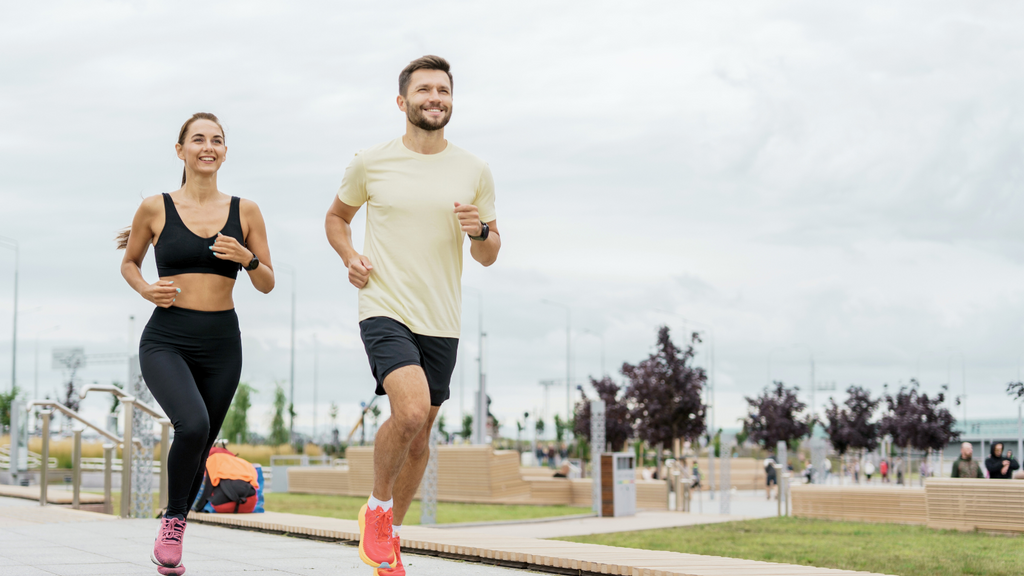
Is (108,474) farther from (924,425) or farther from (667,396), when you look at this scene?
(924,425)

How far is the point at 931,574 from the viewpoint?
9.41 metres

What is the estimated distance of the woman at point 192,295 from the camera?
4.58 metres

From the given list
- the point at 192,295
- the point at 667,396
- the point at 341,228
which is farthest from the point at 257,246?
the point at 667,396

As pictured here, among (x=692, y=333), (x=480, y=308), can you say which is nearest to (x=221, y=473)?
(x=692, y=333)

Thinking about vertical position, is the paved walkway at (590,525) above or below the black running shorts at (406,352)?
below

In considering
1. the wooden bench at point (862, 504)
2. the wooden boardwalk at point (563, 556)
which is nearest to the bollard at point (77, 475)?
the wooden boardwalk at point (563, 556)

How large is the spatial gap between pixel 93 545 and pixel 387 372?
3582mm

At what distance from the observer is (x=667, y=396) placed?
131ft

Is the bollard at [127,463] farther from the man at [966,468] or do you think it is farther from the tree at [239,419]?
the tree at [239,419]

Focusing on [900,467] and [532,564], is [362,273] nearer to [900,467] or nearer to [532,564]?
[532,564]

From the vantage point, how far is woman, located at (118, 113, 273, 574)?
4.58m

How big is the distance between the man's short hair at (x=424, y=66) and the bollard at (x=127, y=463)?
6.99 meters

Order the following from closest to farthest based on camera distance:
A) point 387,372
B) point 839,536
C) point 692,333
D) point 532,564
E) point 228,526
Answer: point 387,372
point 532,564
point 228,526
point 839,536
point 692,333

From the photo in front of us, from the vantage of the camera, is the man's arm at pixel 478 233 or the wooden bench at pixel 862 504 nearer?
the man's arm at pixel 478 233
